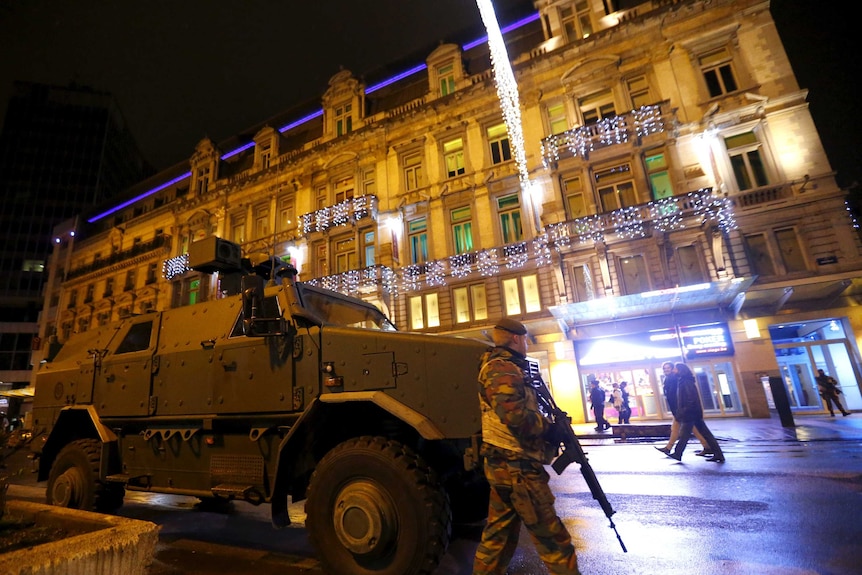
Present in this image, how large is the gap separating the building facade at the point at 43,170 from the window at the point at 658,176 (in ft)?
217

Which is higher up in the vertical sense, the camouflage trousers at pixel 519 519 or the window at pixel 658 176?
the window at pixel 658 176

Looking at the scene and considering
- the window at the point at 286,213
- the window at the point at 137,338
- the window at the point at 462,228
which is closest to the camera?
the window at the point at 137,338

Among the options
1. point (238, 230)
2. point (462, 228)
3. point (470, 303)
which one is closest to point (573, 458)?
point (470, 303)

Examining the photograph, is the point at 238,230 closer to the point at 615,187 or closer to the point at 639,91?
the point at 615,187

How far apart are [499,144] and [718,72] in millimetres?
9265

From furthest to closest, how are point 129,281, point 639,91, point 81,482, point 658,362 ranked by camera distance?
point 129,281 < point 639,91 < point 658,362 < point 81,482

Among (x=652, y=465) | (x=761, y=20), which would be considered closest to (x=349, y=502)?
(x=652, y=465)

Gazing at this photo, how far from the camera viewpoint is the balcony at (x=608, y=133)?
16.8m

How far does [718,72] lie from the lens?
17.0m

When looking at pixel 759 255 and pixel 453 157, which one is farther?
pixel 453 157

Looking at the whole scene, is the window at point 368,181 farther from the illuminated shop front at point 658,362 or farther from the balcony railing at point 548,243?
the illuminated shop front at point 658,362

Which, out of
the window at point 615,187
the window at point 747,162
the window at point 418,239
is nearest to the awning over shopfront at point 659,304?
the window at point 615,187

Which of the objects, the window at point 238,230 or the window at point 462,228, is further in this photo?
the window at point 238,230

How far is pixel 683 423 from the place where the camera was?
26.6ft
